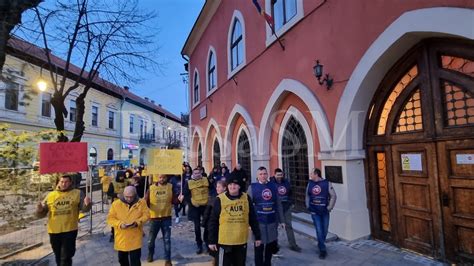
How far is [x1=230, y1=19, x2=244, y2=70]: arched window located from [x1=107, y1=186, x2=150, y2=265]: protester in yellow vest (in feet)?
30.9

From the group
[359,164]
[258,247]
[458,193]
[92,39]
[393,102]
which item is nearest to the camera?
[258,247]

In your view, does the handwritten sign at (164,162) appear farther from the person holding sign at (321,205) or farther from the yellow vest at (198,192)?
the person holding sign at (321,205)

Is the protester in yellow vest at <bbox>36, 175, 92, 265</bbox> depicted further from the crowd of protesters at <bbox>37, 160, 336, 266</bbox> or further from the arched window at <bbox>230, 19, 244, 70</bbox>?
the arched window at <bbox>230, 19, 244, 70</bbox>

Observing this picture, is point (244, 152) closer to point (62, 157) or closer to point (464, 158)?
point (62, 157)

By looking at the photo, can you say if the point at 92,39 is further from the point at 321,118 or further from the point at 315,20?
the point at 321,118

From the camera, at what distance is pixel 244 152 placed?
13.6 metres

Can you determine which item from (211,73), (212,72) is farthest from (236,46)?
(211,73)

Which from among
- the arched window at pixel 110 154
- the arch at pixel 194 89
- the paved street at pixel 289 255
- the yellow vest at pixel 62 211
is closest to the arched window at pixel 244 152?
the paved street at pixel 289 255

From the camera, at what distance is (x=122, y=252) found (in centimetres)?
461

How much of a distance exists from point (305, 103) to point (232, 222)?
4972mm

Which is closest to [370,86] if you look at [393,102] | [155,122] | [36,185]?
[393,102]

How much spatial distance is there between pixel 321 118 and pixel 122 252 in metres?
5.25

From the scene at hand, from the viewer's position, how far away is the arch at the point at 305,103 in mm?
7402

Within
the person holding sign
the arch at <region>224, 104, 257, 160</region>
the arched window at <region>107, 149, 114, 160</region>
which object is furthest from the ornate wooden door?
the arched window at <region>107, 149, 114, 160</region>
